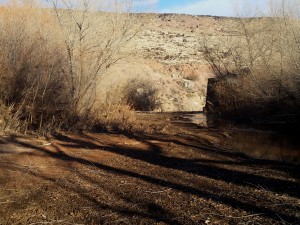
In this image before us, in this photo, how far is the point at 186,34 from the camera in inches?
2468

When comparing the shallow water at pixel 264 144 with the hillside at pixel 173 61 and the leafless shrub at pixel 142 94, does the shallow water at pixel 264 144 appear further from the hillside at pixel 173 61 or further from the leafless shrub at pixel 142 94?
the leafless shrub at pixel 142 94

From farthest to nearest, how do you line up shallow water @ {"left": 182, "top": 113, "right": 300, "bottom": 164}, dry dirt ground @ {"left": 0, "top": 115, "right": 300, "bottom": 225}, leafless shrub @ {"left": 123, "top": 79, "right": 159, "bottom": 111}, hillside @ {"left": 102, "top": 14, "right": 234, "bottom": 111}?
hillside @ {"left": 102, "top": 14, "right": 234, "bottom": 111} < leafless shrub @ {"left": 123, "top": 79, "right": 159, "bottom": 111} < shallow water @ {"left": 182, "top": 113, "right": 300, "bottom": 164} < dry dirt ground @ {"left": 0, "top": 115, "right": 300, "bottom": 225}

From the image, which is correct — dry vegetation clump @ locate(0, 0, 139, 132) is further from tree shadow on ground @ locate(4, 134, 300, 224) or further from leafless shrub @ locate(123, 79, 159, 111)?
leafless shrub @ locate(123, 79, 159, 111)

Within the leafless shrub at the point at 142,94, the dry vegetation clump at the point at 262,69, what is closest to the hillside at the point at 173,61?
the leafless shrub at the point at 142,94

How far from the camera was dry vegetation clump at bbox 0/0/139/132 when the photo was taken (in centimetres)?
1557

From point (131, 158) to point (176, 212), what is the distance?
4.27 metres

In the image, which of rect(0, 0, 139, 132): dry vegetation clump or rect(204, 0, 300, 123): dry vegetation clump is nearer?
rect(0, 0, 139, 132): dry vegetation clump

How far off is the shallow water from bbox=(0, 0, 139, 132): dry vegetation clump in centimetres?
505

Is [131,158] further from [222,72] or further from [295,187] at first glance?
[222,72]

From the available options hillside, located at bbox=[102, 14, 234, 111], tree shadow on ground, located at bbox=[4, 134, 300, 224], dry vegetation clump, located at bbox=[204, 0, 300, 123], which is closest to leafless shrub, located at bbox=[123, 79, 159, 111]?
hillside, located at bbox=[102, 14, 234, 111]

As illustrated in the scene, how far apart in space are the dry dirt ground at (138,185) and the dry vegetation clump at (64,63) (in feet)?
10.7

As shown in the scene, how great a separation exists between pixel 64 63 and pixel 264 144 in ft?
26.3

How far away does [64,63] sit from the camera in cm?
1648

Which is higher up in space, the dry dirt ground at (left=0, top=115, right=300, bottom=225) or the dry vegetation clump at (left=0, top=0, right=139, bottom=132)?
the dry vegetation clump at (left=0, top=0, right=139, bottom=132)
